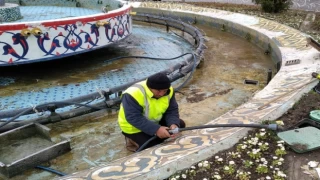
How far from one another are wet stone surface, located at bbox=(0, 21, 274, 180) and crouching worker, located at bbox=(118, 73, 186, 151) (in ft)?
1.79

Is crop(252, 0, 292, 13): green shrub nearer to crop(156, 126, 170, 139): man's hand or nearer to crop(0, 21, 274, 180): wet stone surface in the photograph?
crop(0, 21, 274, 180): wet stone surface

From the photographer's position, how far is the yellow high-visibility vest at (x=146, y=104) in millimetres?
4234

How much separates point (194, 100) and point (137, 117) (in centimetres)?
233

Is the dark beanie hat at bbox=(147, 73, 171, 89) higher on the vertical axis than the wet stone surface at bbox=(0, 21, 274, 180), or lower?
higher

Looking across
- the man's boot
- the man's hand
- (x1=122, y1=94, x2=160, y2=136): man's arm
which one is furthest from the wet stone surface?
the man's hand

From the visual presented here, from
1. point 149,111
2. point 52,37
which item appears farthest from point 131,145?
point 52,37

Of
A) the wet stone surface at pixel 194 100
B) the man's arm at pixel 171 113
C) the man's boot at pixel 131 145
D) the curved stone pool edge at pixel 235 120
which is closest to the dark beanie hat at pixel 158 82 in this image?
the man's arm at pixel 171 113

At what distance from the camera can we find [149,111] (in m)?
4.38

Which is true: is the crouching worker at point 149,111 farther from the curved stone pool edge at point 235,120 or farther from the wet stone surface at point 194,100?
the wet stone surface at point 194,100

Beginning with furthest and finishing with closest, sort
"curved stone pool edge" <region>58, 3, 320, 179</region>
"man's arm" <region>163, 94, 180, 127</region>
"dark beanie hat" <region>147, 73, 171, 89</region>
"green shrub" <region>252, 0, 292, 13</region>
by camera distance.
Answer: "green shrub" <region>252, 0, 292, 13</region> → "man's arm" <region>163, 94, 180, 127</region> → "dark beanie hat" <region>147, 73, 171, 89</region> → "curved stone pool edge" <region>58, 3, 320, 179</region>

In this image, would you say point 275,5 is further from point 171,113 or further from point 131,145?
point 131,145

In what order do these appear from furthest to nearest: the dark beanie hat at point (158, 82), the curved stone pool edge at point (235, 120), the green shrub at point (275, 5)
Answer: the green shrub at point (275, 5), the dark beanie hat at point (158, 82), the curved stone pool edge at point (235, 120)

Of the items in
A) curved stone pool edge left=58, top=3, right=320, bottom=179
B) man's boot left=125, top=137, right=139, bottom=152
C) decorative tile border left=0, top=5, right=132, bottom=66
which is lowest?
man's boot left=125, top=137, right=139, bottom=152

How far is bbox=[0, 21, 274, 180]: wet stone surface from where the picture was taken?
4.77 metres
